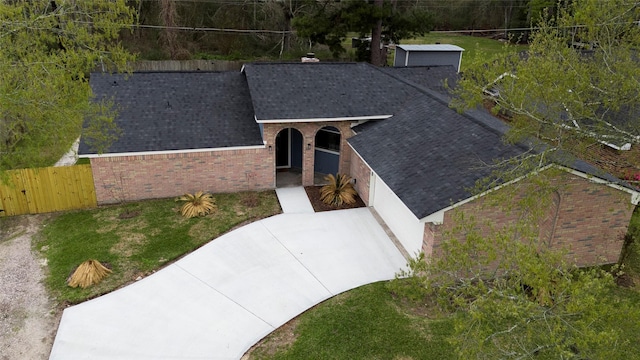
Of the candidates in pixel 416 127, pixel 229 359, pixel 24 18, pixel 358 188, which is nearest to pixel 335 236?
pixel 358 188

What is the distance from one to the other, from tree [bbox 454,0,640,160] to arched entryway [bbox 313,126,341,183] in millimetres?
7907

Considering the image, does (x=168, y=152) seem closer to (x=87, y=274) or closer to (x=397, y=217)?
(x=87, y=274)

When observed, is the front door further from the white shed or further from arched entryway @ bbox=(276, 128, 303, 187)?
the white shed

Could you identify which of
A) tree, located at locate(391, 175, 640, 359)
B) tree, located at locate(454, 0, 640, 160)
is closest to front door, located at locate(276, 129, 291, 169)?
tree, located at locate(454, 0, 640, 160)

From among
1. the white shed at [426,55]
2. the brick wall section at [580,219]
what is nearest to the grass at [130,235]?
the brick wall section at [580,219]

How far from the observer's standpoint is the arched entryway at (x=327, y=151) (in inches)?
709

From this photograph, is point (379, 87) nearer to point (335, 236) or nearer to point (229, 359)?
point (335, 236)

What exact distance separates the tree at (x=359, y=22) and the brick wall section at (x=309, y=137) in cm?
1131

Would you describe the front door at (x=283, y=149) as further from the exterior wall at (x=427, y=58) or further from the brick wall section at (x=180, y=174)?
the exterior wall at (x=427, y=58)

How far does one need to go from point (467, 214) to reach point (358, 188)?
19.6ft

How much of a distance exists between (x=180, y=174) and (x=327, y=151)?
5.47 metres

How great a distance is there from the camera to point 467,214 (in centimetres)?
1160

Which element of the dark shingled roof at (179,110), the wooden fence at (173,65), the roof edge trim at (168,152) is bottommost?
the wooden fence at (173,65)

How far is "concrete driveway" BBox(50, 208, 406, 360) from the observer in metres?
10.3
